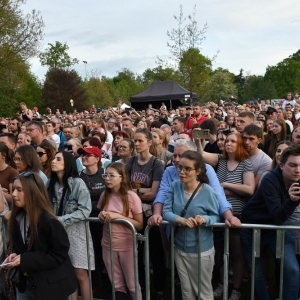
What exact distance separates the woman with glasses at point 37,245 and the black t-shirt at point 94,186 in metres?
1.09

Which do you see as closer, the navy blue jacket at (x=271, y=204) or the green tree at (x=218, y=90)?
the navy blue jacket at (x=271, y=204)

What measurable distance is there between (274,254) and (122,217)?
60.9 inches

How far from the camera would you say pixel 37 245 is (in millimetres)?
2836

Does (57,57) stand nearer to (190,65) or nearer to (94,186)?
(190,65)

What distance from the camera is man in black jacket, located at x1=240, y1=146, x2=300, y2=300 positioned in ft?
10.1

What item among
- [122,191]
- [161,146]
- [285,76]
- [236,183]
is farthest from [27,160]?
[285,76]

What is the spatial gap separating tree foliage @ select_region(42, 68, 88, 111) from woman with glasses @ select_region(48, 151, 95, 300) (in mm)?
39123

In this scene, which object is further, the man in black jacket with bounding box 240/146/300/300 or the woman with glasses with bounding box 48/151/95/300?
the woman with glasses with bounding box 48/151/95/300

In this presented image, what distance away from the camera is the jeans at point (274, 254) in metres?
3.19

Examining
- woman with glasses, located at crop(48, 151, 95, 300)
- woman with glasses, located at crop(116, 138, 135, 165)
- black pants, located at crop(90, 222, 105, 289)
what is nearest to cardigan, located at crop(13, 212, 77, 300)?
woman with glasses, located at crop(48, 151, 95, 300)

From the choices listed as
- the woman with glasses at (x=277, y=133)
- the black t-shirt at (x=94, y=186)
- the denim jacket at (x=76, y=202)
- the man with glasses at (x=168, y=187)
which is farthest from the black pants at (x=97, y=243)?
the woman with glasses at (x=277, y=133)

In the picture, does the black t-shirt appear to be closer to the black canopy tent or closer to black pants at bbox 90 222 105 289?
black pants at bbox 90 222 105 289

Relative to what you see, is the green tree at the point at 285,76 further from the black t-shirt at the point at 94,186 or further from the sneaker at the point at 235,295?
the black t-shirt at the point at 94,186

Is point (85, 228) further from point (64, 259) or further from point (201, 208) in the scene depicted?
point (201, 208)
